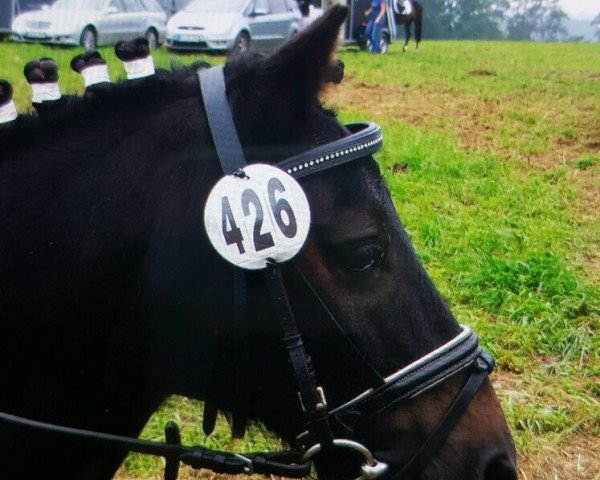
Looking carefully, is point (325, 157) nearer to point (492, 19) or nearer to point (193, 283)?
point (193, 283)

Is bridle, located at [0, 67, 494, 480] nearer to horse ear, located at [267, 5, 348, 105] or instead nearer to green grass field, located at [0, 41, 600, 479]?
horse ear, located at [267, 5, 348, 105]

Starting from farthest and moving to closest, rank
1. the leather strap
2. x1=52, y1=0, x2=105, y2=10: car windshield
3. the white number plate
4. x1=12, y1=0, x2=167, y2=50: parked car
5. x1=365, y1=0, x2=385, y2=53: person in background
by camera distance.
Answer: x1=365, y1=0, x2=385, y2=53: person in background, x1=52, y1=0, x2=105, y2=10: car windshield, x1=12, y1=0, x2=167, y2=50: parked car, the leather strap, the white number plate

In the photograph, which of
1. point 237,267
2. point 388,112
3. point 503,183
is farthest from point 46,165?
point 388,112

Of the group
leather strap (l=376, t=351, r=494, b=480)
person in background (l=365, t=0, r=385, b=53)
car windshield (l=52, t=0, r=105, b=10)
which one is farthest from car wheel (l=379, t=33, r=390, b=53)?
leather strap (l=376, t=351, r=494, b=480)

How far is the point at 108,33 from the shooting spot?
1484cm

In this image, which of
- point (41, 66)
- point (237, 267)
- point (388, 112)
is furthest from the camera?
point (388, 112)

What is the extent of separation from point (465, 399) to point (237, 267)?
2.33 ft

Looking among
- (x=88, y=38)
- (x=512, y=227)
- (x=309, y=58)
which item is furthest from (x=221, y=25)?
(x=309, y=58)

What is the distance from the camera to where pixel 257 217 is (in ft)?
5.50

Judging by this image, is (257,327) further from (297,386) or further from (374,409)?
(374,409)

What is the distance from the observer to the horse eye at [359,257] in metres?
1.69

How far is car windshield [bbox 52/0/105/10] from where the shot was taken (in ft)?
47.8

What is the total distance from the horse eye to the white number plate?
126 millimetres

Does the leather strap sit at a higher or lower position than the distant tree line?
higher
